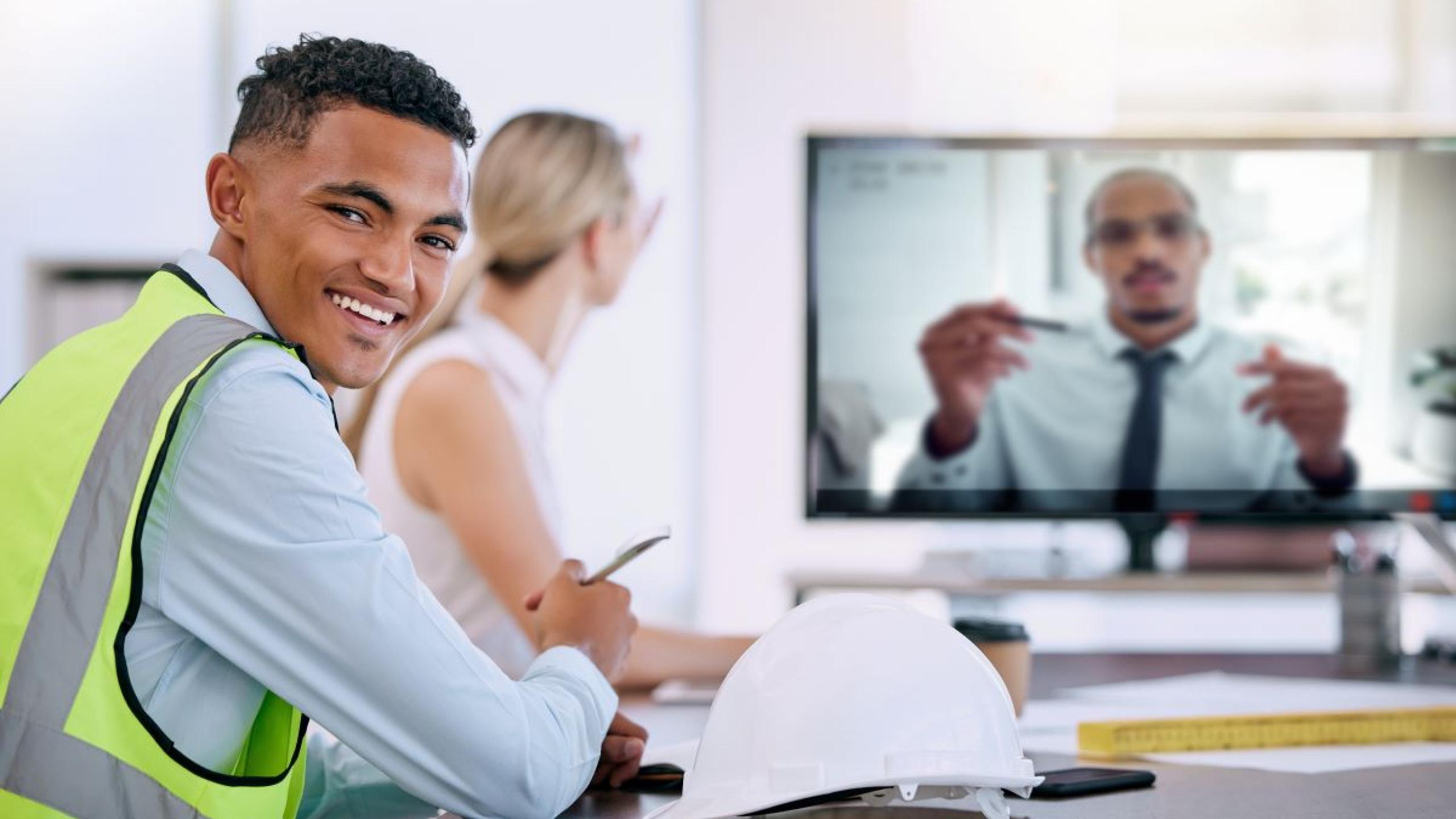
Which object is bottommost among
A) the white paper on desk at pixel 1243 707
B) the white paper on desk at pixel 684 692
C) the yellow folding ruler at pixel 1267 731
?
the white paper on desk at pixel 684 692

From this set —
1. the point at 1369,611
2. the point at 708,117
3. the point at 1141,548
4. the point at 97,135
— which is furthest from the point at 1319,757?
the point at 97,135

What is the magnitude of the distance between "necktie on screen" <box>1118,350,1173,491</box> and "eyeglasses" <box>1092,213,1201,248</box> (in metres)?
0.14

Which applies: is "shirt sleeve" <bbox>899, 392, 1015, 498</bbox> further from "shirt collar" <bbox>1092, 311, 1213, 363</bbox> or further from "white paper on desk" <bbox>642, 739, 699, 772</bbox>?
"white paper on desk" <bbox>642, 739, 699, 772</bbox>

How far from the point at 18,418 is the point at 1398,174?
1614 millimetres

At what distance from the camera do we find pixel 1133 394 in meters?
1.87

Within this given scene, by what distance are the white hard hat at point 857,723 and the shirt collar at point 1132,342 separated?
2.99 feet

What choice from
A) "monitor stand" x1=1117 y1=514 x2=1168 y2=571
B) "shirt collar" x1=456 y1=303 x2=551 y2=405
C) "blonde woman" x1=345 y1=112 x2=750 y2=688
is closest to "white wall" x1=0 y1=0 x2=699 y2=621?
"monitor stand" x1=1117 y1=514 x2=1168 y2=571

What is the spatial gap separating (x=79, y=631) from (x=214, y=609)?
0.08 m

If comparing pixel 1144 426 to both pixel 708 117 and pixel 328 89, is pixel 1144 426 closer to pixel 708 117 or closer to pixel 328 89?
pixel 328 89

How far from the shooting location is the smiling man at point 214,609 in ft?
3.06

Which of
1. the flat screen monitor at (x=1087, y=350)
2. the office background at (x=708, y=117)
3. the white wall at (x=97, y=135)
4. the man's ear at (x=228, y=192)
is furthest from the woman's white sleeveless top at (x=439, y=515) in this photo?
the white wall at (x=97, y=135)

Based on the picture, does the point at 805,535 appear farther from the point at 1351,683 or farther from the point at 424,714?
the point at 424,714

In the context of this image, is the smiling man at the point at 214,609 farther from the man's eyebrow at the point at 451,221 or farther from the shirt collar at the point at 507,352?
the shirt collar at the point at 507,352

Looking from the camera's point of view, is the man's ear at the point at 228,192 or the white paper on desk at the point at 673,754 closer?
the man's ear at the point at 228,192
